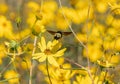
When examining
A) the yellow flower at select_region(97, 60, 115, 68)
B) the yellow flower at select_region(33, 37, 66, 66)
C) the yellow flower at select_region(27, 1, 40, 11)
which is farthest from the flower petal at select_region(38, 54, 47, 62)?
the yellow flower at select_region(27, 1, 40, 11)

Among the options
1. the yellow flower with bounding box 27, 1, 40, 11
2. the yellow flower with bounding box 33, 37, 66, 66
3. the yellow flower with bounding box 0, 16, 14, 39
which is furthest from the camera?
the yellow flower with bounding box 27, 1, 40, 11

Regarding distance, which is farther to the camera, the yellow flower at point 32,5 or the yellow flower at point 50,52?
the yellow flower at point 32,5

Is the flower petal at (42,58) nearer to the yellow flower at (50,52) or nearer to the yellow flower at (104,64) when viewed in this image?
the yellow flower at (50,52)

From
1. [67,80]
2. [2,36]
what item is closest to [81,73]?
[67,80]

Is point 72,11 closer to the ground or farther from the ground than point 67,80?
farther from the ground

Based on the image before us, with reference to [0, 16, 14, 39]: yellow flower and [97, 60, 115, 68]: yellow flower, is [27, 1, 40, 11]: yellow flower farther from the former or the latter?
[97, 60, 115, 68]: yellow flower

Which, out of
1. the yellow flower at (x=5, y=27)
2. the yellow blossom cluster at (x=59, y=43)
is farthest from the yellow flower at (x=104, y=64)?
the yellow flower at (x=5, y=27)

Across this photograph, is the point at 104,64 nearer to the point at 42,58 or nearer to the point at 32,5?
the point at 42,58

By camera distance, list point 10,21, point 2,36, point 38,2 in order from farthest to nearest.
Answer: point 38,2, point 10,21, point 2,36

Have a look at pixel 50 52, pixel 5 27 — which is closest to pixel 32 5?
pixel 5 27

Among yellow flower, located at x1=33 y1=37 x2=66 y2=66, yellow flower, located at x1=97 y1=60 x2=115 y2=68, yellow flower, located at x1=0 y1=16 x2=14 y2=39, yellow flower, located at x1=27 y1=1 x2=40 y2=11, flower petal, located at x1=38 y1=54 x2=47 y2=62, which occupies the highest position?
yellow flower, located at x1=27 y1=1 x2=40 y2=11

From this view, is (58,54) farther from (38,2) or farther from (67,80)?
(38,2)
